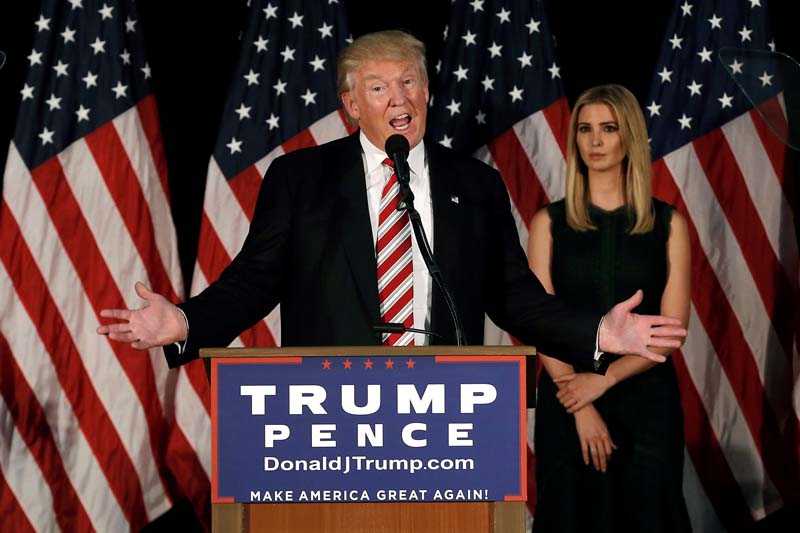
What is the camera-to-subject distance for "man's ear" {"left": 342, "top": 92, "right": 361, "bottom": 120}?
2.78m

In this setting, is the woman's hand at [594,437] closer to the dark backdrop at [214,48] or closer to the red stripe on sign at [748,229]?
the red stripe on sign at [748,229]

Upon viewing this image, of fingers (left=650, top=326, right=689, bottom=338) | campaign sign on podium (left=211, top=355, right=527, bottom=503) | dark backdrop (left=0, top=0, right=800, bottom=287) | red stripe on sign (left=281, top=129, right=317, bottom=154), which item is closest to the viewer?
campaign sign on podium (left=211, top=355, right=527, bottom=503)

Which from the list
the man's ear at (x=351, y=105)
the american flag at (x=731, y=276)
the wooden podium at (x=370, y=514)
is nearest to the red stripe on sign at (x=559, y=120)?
the american flag at (x=731, y=276)

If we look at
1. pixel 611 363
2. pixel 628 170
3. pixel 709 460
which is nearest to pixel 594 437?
pixel 611 363

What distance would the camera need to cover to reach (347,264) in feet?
8.38

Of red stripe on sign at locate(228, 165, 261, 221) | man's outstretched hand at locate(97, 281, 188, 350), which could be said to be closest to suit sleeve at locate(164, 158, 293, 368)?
man's outstretched hand at locate(97, 281, 188, 350)

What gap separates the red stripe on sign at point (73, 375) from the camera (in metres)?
4.06

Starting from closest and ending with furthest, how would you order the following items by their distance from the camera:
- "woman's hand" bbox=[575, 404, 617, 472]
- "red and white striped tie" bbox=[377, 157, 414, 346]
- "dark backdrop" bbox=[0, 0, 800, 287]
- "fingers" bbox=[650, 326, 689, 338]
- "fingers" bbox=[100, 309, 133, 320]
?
"fingers" bbox=[100, 309, 133, 320]
"fingers" bbox=[650, 326, 689, 338]
"red and white striped tie" bbox=[377, 157, 414, 346]
"woman's hand" bbox=[575, 404, 617, 472]
"dark backdrop" bbox=[0, 0, 800, 287]

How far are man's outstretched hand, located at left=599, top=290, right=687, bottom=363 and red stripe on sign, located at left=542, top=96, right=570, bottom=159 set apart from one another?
1998 mm

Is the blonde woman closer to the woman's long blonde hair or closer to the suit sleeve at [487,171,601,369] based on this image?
the woman's long blonde hair

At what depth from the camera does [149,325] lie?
85.4 inches

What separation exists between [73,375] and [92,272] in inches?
15.0

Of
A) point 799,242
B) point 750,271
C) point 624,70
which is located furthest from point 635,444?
point 624,70

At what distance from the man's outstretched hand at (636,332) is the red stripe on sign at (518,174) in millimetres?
1903
